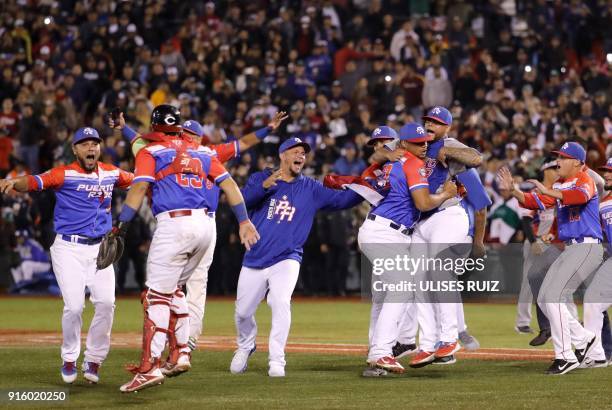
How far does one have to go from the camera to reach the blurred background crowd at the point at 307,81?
23.2 metres

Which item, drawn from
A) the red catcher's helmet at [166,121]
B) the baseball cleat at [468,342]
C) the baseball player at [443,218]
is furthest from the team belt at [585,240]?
the red catcher's helmet at [166,121]

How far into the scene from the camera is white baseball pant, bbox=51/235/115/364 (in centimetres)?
1112

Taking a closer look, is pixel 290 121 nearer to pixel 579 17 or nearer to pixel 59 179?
pixel 579 17

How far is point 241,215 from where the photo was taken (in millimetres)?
10242

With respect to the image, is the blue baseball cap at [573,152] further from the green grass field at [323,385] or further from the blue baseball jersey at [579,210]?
the green grass field at [323,385]

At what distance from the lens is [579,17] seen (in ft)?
89.6

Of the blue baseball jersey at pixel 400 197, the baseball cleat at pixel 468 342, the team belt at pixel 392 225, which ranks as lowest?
the baseball cleat at pixel 468 342

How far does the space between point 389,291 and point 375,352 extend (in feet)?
1.96

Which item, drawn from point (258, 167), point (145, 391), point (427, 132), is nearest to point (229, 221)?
point (258, 167)

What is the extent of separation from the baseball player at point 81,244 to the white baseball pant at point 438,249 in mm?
3001

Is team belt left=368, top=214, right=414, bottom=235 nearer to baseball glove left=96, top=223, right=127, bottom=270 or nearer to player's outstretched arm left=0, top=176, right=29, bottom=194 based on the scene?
baseball glove left=96, top=223, right=127, bottom=270

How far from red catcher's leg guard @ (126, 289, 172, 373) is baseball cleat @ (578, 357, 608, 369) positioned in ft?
14.3

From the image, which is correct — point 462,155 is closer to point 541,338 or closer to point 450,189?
point 450,189

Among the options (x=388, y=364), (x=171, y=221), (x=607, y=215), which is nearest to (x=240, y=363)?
(x=388, y=364)
